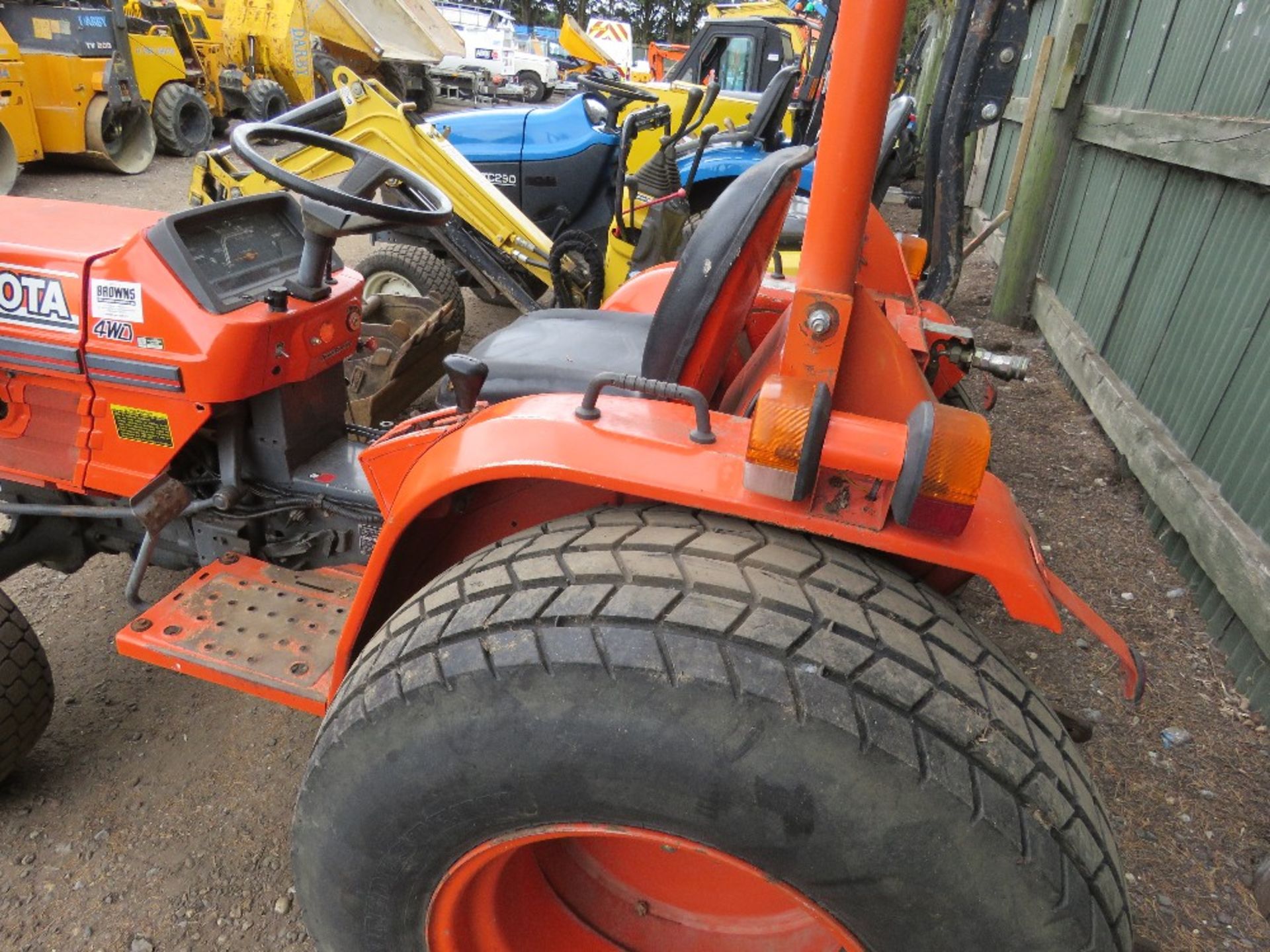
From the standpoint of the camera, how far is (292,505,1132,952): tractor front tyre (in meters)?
0.93

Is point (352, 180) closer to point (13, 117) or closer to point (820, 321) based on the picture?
point (820, 321)

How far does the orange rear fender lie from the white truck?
20.0 m

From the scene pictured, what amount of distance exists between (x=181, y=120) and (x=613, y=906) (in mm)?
10761

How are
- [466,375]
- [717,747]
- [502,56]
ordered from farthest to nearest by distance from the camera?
1. [502,56]
2. [466,375]
3. [717,747]

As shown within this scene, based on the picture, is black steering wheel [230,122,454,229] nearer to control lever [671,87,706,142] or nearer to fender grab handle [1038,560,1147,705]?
fender grab handle [1038,560,1147,705]

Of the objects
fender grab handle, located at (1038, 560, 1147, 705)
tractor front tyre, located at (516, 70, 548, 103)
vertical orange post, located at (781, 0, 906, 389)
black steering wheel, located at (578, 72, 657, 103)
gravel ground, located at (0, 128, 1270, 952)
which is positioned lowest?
tractor front tyre, located at (516, 70, 548, 103)

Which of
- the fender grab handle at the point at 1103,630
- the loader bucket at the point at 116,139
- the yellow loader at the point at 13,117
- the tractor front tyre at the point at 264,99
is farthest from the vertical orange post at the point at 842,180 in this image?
the tractor front tyre at the point at 264,99

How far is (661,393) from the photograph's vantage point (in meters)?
1.18

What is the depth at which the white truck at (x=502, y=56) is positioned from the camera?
65.0 ft

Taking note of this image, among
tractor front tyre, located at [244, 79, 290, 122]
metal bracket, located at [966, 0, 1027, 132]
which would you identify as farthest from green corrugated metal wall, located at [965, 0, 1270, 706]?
tractor front tyre, located at [244, 79, 290, 122]

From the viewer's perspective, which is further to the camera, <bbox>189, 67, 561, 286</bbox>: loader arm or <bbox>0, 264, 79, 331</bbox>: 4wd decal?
<bbox>189, 67, 561, 286</bbox>: loader arm

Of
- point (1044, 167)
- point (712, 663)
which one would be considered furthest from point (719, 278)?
point (1044, 167)

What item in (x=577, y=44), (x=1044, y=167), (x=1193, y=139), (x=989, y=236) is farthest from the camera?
(x=577, y=44)

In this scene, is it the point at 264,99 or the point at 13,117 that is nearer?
the point at 13,117
